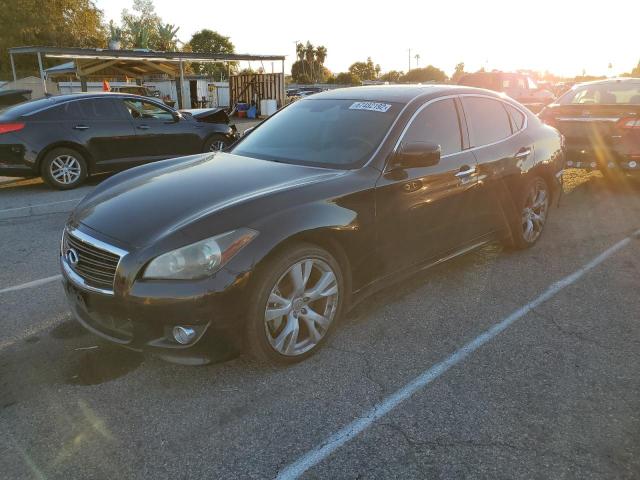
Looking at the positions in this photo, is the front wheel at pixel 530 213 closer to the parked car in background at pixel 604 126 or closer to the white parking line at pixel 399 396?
the white parking line at pixel 399 396

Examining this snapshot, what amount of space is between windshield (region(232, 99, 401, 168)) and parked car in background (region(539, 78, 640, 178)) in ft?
17.0

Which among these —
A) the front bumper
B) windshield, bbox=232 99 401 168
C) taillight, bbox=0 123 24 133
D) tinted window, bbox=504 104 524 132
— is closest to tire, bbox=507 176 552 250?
tinted window, bbox=504 104 524 132

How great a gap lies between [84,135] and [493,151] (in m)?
6.70

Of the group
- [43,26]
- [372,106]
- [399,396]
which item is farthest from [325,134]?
[43,26]

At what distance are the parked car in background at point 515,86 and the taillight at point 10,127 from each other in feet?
43.2

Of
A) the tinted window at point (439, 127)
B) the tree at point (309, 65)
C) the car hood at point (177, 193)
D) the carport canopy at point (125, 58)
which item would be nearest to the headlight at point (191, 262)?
the car hood at point (177, 193)

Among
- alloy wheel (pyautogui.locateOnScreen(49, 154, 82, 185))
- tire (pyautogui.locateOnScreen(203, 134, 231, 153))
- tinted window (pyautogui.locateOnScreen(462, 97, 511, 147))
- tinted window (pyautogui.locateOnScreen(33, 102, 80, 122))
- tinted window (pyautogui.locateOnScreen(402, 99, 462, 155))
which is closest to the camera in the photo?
tinted window (pyautogui.locateOnScreen(402, 99, 462, 155))

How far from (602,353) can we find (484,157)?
182 cm

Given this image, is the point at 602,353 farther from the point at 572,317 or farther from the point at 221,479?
the point at 221,479

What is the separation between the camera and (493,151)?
4.59 meters

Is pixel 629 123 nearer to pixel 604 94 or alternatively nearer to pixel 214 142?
pixel 604 94

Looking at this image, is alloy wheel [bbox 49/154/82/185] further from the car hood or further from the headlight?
the headlight

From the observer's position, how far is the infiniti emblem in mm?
3081

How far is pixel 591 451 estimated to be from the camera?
2480 millimetres
